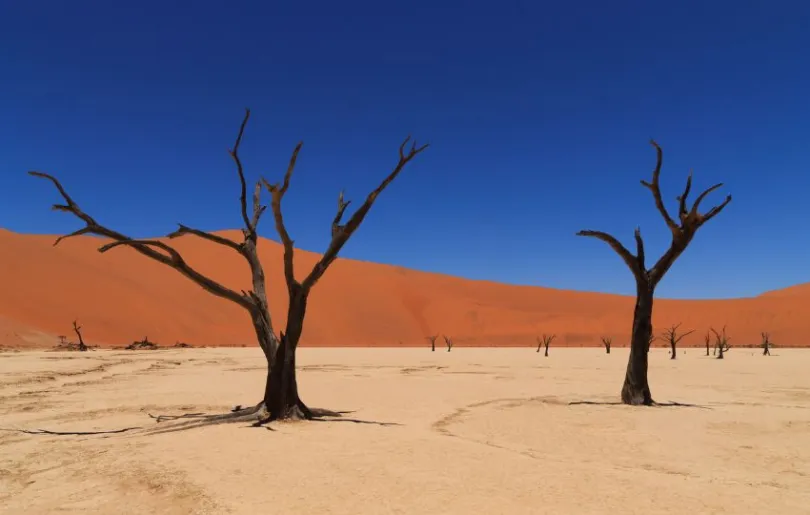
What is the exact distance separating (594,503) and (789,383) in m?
14.7

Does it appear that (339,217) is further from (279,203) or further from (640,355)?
(640,355)

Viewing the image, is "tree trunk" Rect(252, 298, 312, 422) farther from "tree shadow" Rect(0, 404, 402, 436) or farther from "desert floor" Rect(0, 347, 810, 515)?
"desert floor" Rect(0, 347, 810, 515)

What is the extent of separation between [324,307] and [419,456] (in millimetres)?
56513

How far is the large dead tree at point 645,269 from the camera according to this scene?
37.1ft

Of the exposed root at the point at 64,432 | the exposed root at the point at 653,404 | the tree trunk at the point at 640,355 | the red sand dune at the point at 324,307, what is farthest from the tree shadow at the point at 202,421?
the red sand dune at the point at 324,307

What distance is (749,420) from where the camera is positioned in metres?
9.20

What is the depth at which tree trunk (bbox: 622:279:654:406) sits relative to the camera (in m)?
11.3

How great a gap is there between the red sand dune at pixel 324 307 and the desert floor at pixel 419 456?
32510mm

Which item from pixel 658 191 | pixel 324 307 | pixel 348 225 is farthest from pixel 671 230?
pixel 324 307

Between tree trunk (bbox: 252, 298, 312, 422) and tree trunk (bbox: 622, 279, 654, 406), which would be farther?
tree trunk (bbox: 622, 279, 654, 406)

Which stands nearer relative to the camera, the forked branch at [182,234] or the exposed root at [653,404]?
the forked branch at [182,234]

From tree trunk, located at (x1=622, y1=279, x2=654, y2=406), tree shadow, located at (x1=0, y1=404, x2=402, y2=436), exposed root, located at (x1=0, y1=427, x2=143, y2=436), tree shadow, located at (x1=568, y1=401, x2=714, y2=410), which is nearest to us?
exposed root, located at (x1=0, y1=427, x2=143, y2=436)

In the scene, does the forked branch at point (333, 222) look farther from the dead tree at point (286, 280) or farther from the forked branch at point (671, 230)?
the forked branch at point (671, 230)

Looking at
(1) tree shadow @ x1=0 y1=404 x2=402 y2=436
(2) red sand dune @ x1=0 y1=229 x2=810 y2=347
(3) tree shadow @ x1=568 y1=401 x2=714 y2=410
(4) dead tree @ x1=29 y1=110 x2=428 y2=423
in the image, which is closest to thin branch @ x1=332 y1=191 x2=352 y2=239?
(4) dead tree @ x1=29 y1=110 x2=428 y2=423
